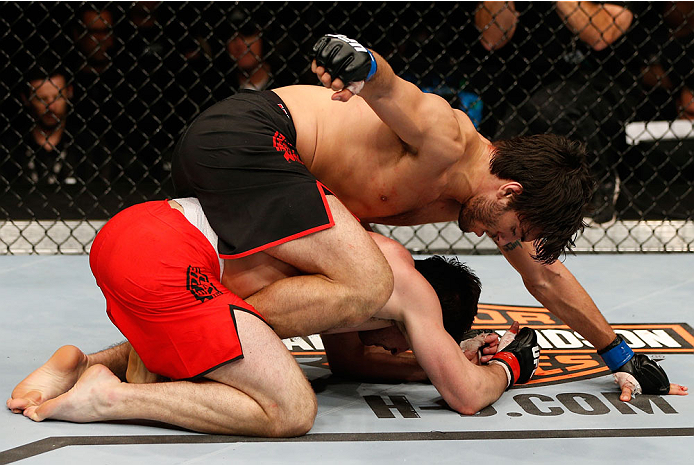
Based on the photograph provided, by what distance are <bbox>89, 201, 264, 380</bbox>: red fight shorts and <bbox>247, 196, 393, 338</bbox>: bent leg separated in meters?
0.08

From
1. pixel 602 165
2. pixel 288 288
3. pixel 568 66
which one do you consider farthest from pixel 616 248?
pixel 288 288

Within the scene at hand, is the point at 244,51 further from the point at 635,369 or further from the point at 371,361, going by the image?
the point at 635,369

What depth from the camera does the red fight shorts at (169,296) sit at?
151 centimetres

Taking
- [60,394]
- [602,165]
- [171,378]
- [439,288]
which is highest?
[602,165]

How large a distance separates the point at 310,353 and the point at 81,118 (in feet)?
6.01

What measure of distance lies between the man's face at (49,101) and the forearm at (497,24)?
1725 mm

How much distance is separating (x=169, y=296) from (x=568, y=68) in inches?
92.0

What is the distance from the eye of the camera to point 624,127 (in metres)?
3.39

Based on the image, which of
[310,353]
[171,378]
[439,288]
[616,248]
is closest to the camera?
[171,378]

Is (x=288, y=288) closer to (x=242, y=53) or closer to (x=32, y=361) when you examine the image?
(x=32, y=361)

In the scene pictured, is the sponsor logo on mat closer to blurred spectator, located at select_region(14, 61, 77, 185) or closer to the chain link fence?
the chain link fence

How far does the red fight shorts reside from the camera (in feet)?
4.96

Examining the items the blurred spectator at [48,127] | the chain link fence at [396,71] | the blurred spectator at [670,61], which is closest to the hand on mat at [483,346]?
the chain link fence at [396,71]

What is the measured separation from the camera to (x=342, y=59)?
54.9 inches
